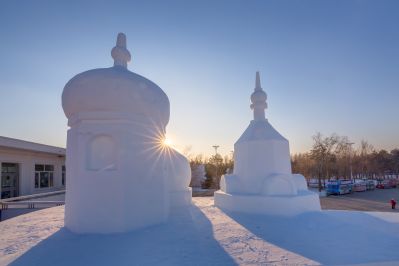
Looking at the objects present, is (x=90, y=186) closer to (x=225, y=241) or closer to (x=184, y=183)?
(x=225, y=241)

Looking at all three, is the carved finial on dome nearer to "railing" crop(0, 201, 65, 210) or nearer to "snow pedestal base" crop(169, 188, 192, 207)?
"snow pedestal base" crop(169, 188, 192, 207)

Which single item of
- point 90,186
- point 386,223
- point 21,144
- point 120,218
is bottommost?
point 386,223

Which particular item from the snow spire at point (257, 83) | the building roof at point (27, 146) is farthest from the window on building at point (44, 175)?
the snow spire at point (257, 83)

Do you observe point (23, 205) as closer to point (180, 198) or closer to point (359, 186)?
point (180, 198)

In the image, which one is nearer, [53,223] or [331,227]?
[331,227]

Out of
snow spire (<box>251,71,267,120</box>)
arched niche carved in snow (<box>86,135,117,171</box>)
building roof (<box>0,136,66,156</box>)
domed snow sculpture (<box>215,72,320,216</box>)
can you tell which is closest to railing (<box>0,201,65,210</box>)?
building roof (<box>0,136,66,156</box>)

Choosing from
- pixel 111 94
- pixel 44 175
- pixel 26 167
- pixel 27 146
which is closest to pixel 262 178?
pixel 111 94

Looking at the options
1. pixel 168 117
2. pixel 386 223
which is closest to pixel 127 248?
pixel 168 117

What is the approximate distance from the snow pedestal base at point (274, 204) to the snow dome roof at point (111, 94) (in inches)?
175

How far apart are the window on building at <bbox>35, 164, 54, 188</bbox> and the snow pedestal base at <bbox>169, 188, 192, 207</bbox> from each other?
→ 48.7 ft

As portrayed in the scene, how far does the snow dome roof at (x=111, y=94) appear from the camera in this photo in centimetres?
712

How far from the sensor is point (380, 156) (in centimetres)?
5088

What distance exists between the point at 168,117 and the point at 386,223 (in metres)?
7.40

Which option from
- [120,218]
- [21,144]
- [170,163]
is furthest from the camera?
[21,144]
